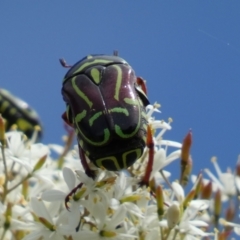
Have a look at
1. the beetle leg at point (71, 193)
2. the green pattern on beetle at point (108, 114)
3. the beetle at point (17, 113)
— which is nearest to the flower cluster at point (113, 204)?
the beetle leg at point (71, 193)

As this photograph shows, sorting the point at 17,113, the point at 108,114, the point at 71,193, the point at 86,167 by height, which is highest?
the point at 108,114

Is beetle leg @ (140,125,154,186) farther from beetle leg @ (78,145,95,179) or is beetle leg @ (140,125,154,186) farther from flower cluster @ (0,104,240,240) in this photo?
beetle leg @ (78,145,95,179)

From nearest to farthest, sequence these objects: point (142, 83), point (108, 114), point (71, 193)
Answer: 1. point (108, 114)
2. point (71, 193)
3. point (142, 83)

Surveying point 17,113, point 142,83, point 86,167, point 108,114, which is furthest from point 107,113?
point 17,113

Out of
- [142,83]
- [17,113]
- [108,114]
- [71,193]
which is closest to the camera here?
[108,114]

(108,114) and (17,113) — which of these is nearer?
(108,114)

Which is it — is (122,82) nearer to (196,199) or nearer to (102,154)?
(102,154)

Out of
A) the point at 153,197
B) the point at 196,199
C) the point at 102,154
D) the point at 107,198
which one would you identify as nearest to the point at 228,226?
the point at 196,199

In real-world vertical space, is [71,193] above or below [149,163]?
below

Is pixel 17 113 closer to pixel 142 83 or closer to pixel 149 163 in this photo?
pixel 142 83
